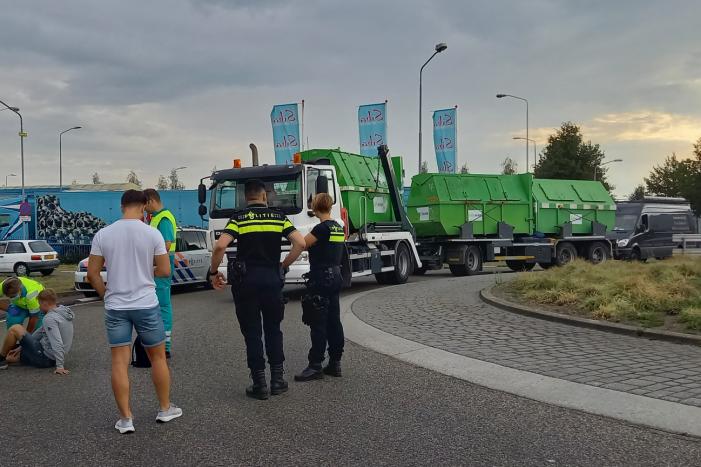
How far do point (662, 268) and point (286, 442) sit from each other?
34.2ft

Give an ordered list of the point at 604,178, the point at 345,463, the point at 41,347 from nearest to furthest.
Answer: the point at 345,463
the point at 41,347
the point at 604,178

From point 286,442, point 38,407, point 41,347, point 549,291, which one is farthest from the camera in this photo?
point 549,291

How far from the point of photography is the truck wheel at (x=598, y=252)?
23.5 metres

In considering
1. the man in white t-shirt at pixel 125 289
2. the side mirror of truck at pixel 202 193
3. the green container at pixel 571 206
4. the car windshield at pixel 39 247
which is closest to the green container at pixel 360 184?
the side mirror of truck at pixel 202 193

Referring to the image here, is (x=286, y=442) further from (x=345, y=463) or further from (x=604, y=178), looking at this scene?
(x=604, y=178)

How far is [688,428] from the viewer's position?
4.45 m

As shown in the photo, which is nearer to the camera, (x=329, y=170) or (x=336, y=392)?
(x=336, y=392)

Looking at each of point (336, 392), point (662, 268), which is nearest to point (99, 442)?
point (336, 392)

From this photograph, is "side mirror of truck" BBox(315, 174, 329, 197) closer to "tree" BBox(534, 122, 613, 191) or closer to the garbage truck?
the garbage truck

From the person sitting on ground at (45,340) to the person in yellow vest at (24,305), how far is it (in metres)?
0.13

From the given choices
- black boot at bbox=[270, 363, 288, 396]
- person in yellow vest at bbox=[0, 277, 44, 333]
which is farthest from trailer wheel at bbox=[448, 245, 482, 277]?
black boot at bbox=[270, 363, 288, 396]

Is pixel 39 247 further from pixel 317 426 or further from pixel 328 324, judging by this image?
pixel 317 426

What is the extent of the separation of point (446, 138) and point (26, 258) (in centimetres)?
1906

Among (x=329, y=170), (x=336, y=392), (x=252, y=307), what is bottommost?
(x=336, y=392)
